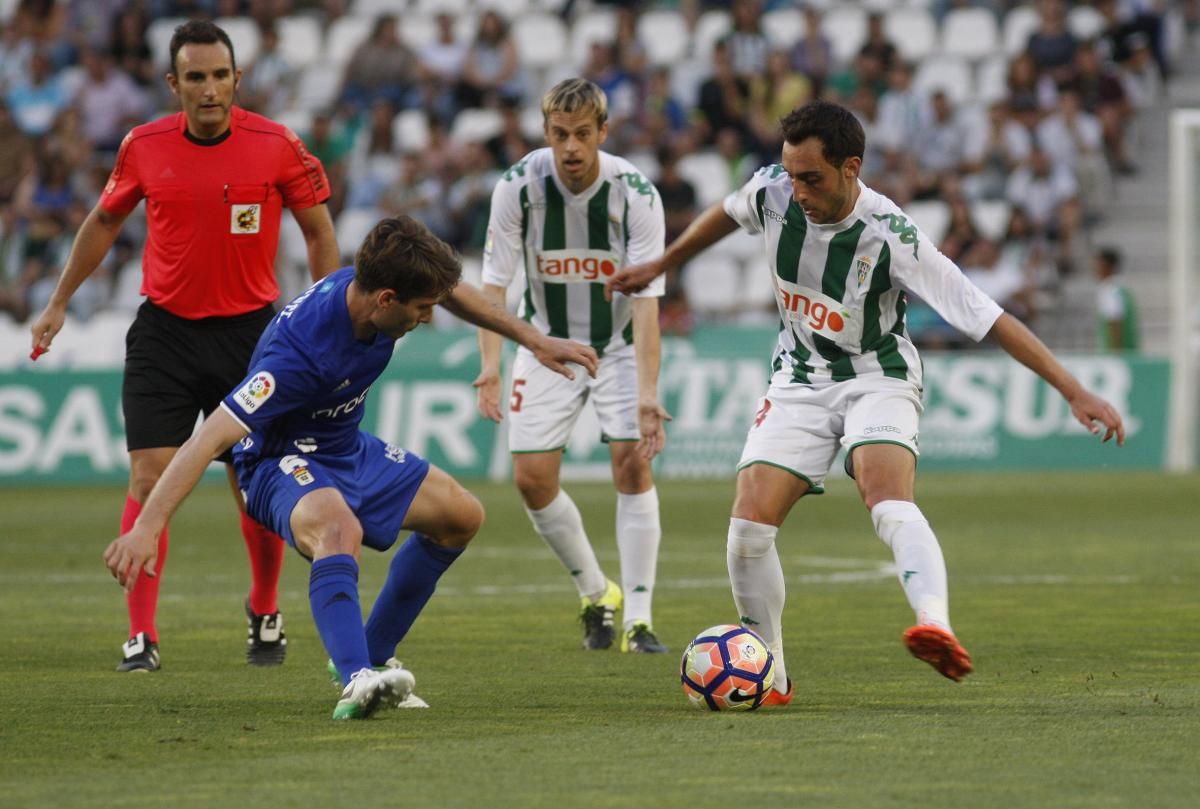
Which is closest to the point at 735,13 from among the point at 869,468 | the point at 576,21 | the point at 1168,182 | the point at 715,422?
the point at 576,21

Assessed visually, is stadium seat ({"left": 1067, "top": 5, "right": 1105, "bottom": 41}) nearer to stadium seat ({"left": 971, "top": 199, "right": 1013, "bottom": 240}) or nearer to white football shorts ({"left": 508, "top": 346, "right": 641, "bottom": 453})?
stadium seat ({"left": 971, "top": 199, "right": 1013, "bottom": 240})

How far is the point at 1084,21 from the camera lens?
24.5 meters

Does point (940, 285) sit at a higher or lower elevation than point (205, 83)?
lower

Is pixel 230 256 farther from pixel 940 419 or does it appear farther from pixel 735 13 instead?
pixel 735 13

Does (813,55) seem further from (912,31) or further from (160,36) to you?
(160,36)

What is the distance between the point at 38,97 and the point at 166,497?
64.2ft

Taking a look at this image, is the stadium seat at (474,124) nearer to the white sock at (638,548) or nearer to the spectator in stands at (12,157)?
the spectator in stands at (12,157)

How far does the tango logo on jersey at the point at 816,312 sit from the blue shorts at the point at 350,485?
132 centimetres

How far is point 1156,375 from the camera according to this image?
63.9ft

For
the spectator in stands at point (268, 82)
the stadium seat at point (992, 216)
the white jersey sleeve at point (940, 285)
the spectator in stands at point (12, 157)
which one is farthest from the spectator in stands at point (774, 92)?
the white jersey sleeve at point (940, 285)

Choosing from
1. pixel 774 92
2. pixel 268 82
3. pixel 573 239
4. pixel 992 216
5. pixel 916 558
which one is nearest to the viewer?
pixel 916 558

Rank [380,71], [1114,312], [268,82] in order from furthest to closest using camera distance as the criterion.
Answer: [380,71], [268,82], [1114,312]

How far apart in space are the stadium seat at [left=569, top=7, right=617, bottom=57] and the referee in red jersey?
17596 millimetres

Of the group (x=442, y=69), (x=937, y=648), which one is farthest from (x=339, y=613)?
(x=442, y=69)
